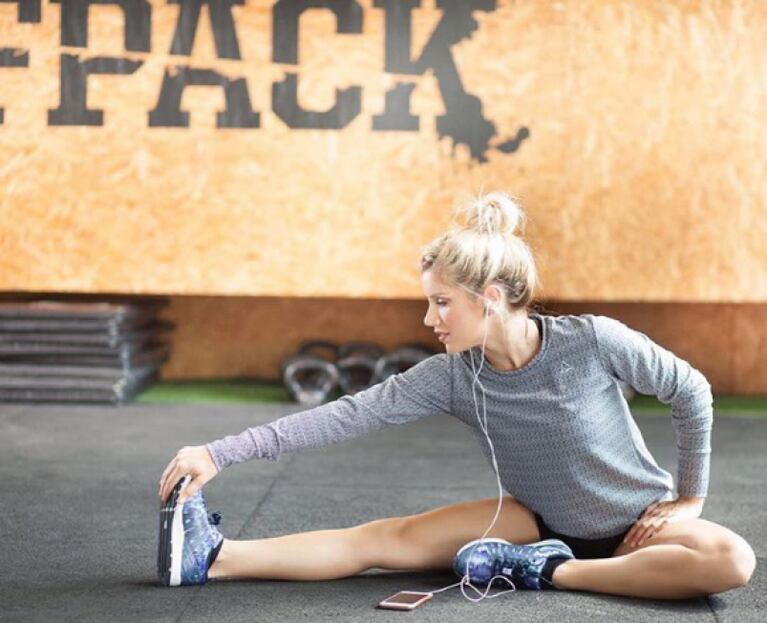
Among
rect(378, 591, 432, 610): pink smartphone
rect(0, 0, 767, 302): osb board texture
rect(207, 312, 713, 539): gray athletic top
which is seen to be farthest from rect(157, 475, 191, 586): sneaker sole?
rect(0, 0, 767, 302): osb board texture

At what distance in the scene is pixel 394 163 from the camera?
→ 4797mm

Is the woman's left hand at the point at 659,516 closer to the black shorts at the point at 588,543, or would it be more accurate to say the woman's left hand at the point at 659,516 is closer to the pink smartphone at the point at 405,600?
the black shorts at the point at 588,543

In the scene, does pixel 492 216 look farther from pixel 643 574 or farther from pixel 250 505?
pixel 250 505

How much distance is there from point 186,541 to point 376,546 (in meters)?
0.40

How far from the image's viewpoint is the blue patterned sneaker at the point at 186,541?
237 centimetres

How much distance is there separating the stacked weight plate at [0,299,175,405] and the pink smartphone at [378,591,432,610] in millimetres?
2890

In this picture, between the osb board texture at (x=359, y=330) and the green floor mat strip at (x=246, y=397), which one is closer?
the green floor mat strip at (x=246, y=397)

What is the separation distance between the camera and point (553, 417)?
7.73ft

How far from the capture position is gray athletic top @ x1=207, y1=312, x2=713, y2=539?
2.34 meters

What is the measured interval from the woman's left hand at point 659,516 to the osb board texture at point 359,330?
3100 millimetres

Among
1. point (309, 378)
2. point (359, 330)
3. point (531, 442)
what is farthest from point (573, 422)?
point (359, 330)

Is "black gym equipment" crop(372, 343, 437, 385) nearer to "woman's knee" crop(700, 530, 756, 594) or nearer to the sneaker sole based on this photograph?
the sneaker sole

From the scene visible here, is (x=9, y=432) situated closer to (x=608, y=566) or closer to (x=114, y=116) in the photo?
(x=114, y=116)

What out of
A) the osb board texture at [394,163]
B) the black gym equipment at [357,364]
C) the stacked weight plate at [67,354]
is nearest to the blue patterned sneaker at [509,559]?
the osb board texture at [394,163]
